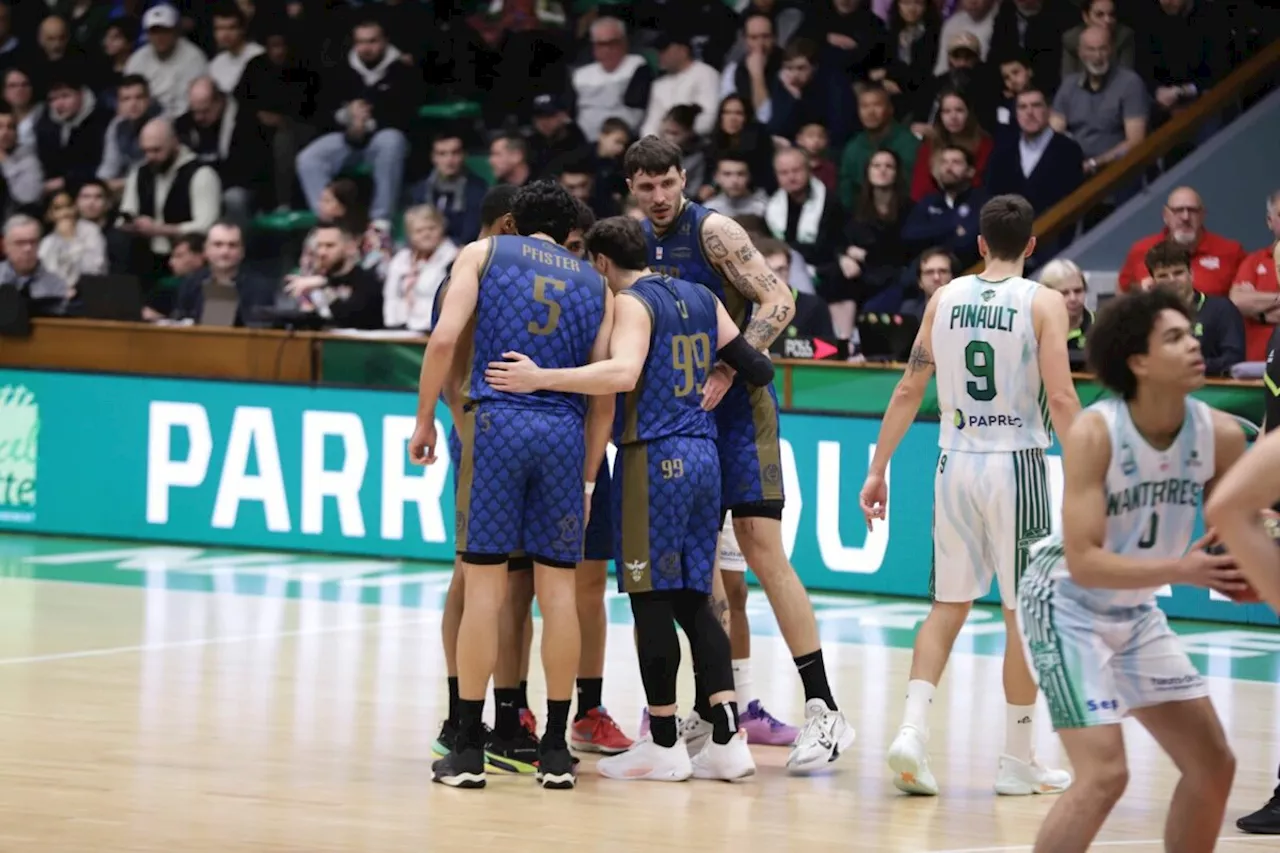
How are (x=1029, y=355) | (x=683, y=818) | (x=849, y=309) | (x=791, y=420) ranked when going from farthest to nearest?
(x=849, y=309) → (x=791, y=420) → (x=1029, y=355) → (x=683, y=818)

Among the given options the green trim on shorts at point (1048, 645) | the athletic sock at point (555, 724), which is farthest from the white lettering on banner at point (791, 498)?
the green trim on shorts at point (1048, 645)

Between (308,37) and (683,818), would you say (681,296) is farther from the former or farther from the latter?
(308,37)

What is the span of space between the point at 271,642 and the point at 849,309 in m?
5.37

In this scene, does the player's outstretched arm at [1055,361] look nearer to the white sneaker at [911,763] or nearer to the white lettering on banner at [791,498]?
the white sneaker at [911,763]

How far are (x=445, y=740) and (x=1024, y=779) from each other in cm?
213

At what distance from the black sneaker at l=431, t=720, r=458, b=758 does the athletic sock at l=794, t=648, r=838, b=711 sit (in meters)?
1.35

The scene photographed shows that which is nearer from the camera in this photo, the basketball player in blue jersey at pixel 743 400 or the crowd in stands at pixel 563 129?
the basketball player in blue jersey at pixel 743 400

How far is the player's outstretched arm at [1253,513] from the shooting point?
4.59 meters

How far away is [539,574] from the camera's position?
7.47 meters

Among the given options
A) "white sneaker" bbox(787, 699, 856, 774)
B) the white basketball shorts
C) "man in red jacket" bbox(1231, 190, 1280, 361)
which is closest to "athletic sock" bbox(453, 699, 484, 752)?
"white sneaker" bbox(787, 699, 856, 774)

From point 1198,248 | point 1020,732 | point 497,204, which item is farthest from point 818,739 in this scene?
point 1198,248

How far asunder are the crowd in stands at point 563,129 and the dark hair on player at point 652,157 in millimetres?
4033

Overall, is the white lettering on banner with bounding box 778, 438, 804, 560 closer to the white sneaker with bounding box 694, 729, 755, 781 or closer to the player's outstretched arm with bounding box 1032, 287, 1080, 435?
the white sneaker with bounding box 694, 729, 755, 781

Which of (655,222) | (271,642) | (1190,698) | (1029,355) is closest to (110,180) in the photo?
(271,642)
